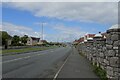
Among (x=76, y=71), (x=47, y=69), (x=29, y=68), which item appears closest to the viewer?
(x=76, y=71)

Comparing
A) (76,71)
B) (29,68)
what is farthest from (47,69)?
(76,71)

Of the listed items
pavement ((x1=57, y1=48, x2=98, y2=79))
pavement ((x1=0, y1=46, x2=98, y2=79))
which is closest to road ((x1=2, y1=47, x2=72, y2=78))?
pavement ((x1=0, y1=46, x2=98, y2=79))

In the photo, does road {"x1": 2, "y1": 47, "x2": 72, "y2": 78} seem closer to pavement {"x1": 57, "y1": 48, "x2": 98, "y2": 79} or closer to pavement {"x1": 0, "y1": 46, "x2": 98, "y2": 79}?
pavement {"x1": 0, "y1": 46, "x2": 98, "y2": 79}

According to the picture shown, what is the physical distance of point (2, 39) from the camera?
103m

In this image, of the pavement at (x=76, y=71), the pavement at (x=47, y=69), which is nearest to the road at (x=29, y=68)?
the pavement at (x=47, y=69)

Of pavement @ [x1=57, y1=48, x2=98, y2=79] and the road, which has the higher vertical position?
pavement @ [x1=57, y1=48, x2=98, y2=79]

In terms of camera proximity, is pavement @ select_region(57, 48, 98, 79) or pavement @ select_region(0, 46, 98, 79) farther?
pavement @ select_region(0, 46, 98, 79)

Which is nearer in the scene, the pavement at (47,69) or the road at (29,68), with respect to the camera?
the pavement at (47,69)

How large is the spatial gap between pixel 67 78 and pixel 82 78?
2.32 ft

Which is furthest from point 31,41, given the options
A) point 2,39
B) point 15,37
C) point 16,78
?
point 16,78

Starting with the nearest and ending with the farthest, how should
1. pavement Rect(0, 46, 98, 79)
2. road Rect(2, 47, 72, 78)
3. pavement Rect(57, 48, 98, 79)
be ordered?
pavement Rect(57, 48, 98, 79), pavement Rect(0, 46, 98, 79), road Rect(2, 47, 72, 78)

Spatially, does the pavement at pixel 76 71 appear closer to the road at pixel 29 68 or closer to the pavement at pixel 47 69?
the pavement at pixel 47 69

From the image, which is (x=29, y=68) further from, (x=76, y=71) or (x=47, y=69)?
(x=76, y=71)

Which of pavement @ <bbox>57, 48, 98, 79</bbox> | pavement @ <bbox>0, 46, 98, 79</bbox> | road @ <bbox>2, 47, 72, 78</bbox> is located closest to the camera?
pavement @ <bbox>57, 48, 98, 79</bbox>
